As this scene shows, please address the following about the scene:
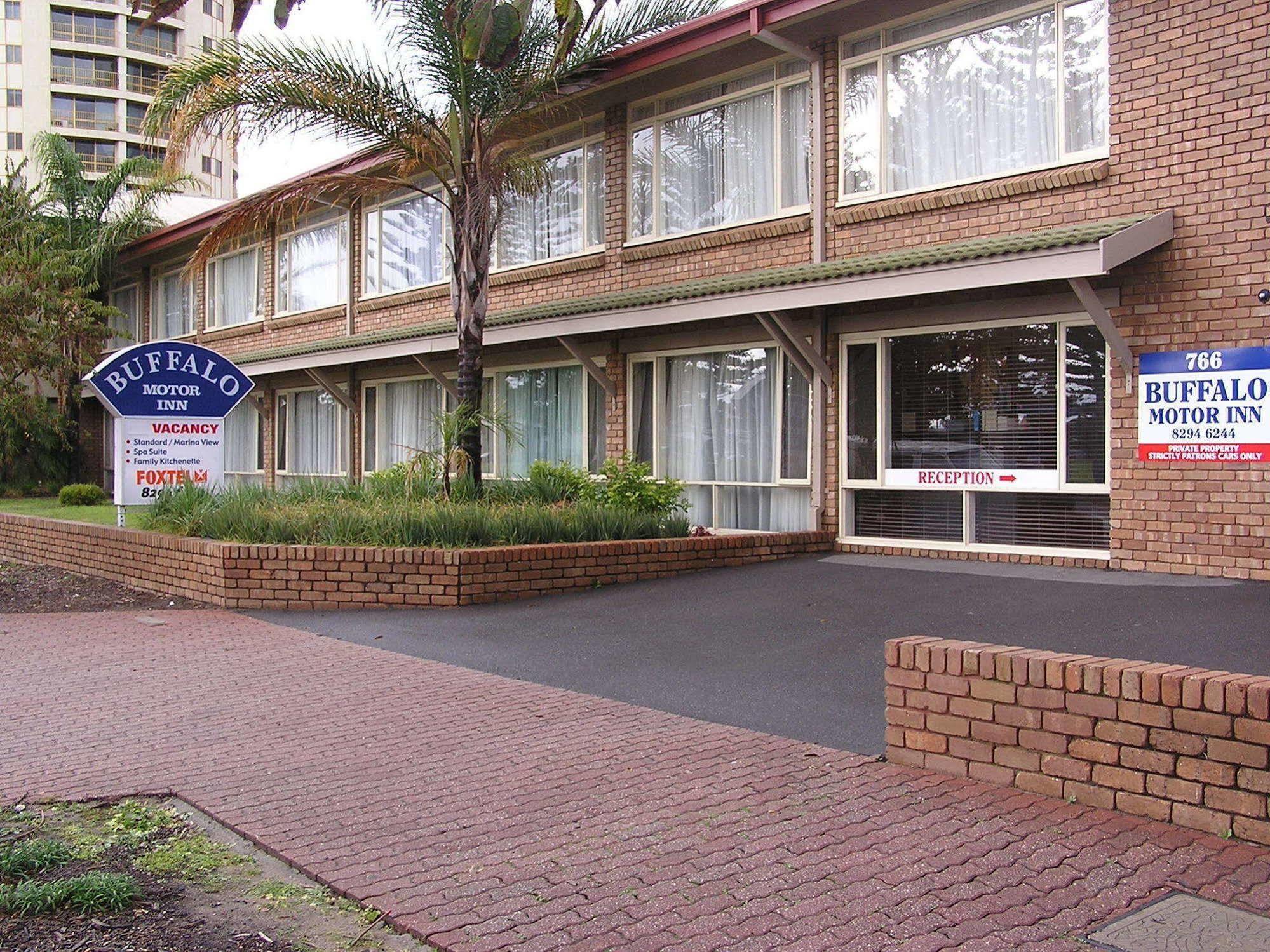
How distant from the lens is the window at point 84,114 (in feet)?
236

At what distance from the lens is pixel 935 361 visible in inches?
483

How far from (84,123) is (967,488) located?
7420 cm

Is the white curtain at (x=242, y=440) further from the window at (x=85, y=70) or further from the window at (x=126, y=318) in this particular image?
the window at (x=85, y=70)

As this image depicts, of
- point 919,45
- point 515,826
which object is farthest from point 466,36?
point 919,45

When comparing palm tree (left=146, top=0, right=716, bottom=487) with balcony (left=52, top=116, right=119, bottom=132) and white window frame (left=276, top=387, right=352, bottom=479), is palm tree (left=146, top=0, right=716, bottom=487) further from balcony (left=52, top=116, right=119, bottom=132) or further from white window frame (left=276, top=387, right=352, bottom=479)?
balcony (left=52, top=116, right=119, bottom=132)

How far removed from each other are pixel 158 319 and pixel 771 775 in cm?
2732

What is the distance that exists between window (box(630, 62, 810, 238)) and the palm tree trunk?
271 centimetres

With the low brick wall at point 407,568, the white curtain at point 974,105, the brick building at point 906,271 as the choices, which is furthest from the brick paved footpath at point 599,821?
the white curtain at point 974,105

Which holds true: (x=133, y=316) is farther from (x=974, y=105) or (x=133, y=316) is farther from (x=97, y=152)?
(x=97, y=152)

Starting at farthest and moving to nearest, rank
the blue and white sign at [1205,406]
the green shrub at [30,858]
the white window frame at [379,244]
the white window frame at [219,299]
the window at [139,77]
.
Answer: the window at [139,77]
the white window frame at [219,299]
the white window frame at [379,244]
the blue and white sign at [1205,406]
the green shrub at [30,858]

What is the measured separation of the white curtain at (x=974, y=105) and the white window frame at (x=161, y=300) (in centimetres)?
1926

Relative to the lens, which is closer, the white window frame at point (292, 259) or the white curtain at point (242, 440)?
the white window frame at point (292, 259)

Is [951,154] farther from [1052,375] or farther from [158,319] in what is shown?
[158,319]

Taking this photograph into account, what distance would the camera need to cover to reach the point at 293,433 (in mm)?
23812
